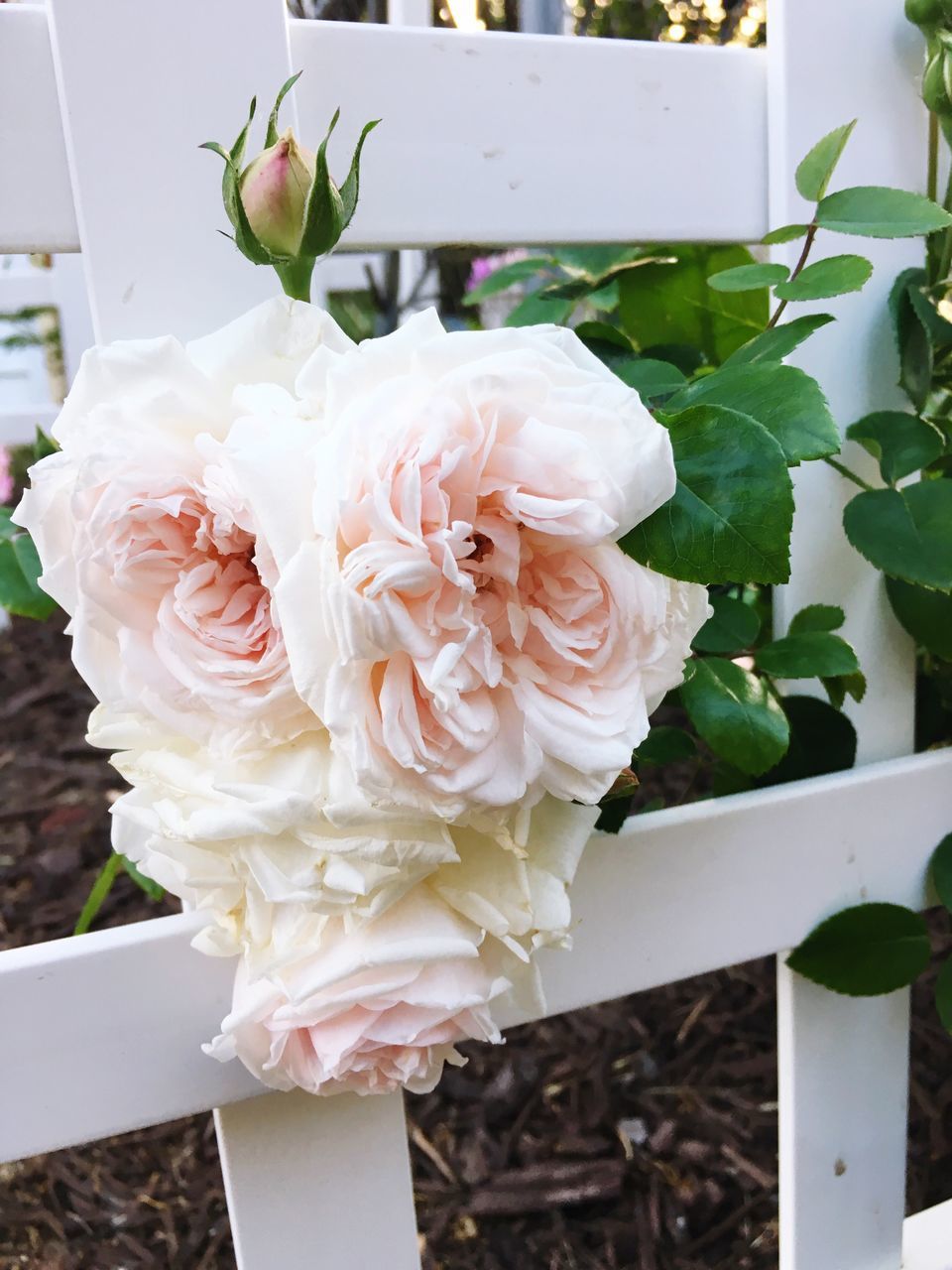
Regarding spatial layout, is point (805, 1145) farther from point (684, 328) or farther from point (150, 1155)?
point (150, 1155)

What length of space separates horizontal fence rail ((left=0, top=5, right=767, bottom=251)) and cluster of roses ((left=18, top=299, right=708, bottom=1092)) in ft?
0.41

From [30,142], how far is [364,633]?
10.2 inches

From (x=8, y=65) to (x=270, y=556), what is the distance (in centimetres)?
23

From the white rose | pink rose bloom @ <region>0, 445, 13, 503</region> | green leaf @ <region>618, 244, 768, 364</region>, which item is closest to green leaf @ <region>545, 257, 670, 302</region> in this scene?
green leaf @ <region>618, 244, 768, 364</region>

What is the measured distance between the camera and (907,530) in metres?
0.45

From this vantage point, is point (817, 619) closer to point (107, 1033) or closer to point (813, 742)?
point (813, 742)

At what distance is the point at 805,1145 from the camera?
56 centimetres

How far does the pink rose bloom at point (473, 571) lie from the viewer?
237 millimetres

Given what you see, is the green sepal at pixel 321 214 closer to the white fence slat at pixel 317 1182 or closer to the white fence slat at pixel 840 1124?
the white fence slat at pixel 317 1182

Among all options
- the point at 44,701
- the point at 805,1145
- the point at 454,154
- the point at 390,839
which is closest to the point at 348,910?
the point at 390,839

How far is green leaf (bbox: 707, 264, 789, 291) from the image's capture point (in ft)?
1.33

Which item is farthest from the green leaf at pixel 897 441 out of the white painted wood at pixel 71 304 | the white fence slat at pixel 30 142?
the white painted wood at pixel 71 304

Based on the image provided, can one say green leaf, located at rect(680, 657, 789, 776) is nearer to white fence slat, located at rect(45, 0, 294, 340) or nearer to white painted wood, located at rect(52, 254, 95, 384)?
white fence slat, located at rect(45, 0, 294, 340)

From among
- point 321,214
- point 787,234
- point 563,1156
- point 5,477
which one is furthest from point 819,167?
point 5,477
